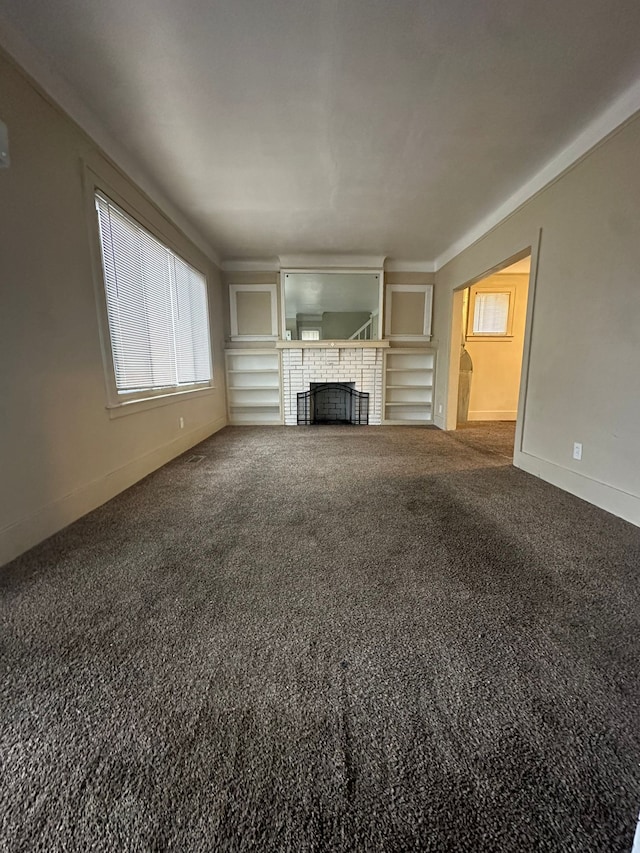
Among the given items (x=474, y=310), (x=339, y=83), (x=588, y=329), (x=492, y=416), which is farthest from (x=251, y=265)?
(x=492, y=416)

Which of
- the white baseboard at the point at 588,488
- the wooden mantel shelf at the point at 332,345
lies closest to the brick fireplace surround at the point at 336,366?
the wooden mantel shelf at the point at 332,345

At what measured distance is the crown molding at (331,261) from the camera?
4.95 metres

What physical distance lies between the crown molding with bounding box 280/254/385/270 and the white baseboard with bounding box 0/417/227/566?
3379mm

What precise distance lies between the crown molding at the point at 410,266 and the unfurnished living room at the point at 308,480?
123 centimetres

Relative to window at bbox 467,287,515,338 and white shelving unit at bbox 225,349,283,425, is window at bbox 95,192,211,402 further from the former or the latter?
window at bbox 467,287,515,338

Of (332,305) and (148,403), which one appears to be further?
(332,305)

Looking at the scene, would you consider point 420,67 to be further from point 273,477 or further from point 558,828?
point 558,828

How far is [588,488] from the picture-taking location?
224 centimetres

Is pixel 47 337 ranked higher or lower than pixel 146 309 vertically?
lower

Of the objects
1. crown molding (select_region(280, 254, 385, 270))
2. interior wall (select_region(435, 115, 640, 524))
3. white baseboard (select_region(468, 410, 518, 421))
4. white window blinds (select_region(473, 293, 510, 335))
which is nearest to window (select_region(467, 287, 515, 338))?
white window blinds (select_region(473, 293, 510, 335))

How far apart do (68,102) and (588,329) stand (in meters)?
3.60

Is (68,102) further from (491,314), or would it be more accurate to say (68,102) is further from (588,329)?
(491,314)

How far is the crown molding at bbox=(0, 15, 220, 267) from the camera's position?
157 cm

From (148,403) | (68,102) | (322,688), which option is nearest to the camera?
(322,688)
